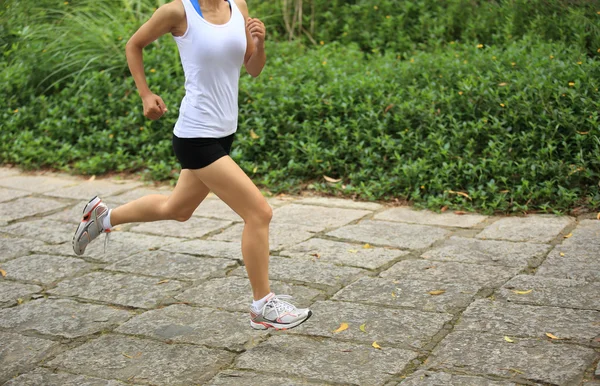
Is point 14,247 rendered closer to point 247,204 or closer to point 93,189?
point 93,189

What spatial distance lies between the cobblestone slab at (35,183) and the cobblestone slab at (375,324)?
3469 mm

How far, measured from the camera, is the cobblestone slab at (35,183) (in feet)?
20.9

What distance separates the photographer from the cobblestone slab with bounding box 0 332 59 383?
10.1ft

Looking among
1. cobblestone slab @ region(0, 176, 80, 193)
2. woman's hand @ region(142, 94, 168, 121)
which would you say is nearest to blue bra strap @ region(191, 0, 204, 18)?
woman's hand @ region(142, 94, 168, 121)

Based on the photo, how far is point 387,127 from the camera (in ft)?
20.6

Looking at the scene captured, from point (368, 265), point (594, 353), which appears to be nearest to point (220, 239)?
point (368, 265)

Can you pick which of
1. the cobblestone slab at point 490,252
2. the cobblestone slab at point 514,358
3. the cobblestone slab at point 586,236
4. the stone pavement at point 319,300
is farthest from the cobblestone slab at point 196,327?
the cobblestone slab at point 586,236

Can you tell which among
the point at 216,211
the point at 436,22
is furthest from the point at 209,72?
the point at 436,22

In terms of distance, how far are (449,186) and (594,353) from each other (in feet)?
8.87

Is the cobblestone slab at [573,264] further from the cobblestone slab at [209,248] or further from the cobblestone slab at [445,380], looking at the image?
the cobblestone slab at [209,248]

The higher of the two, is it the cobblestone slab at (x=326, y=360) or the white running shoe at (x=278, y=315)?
the white running shoe at (x=278, y=315)

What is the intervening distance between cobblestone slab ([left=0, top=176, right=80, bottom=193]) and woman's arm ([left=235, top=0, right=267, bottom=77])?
130 inches

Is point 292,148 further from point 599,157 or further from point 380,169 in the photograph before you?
point 599,157

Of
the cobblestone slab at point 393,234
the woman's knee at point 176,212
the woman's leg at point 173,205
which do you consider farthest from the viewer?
the cobblestone slab at point 393,234
